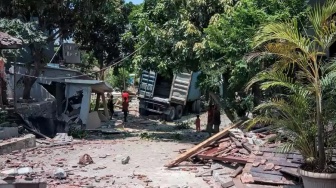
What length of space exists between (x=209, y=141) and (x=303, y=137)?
15.1ft

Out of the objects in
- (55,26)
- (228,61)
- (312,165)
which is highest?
(55,26)

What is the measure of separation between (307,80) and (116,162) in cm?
605

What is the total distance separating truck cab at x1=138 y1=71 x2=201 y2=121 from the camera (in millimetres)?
25969

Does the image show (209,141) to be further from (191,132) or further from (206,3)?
(191,132)

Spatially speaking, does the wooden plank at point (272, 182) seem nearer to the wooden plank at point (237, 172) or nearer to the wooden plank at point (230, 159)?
the wooden plank at point (237, 172)

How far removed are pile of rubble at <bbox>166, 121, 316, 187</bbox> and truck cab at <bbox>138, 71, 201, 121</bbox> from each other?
12.5 metres

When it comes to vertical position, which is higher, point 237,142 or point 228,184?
point 237,142

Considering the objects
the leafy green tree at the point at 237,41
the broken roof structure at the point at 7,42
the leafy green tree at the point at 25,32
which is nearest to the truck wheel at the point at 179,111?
the leafy green tree at the point at 25,32

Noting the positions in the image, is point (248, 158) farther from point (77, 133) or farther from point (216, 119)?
point (77, 133)

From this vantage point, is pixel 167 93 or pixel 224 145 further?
pixel 167 93

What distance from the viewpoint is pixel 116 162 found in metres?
12.5

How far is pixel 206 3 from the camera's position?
16422 mm

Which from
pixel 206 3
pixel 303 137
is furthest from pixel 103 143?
pixel 303 137

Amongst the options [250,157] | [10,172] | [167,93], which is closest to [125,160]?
[10,172]
